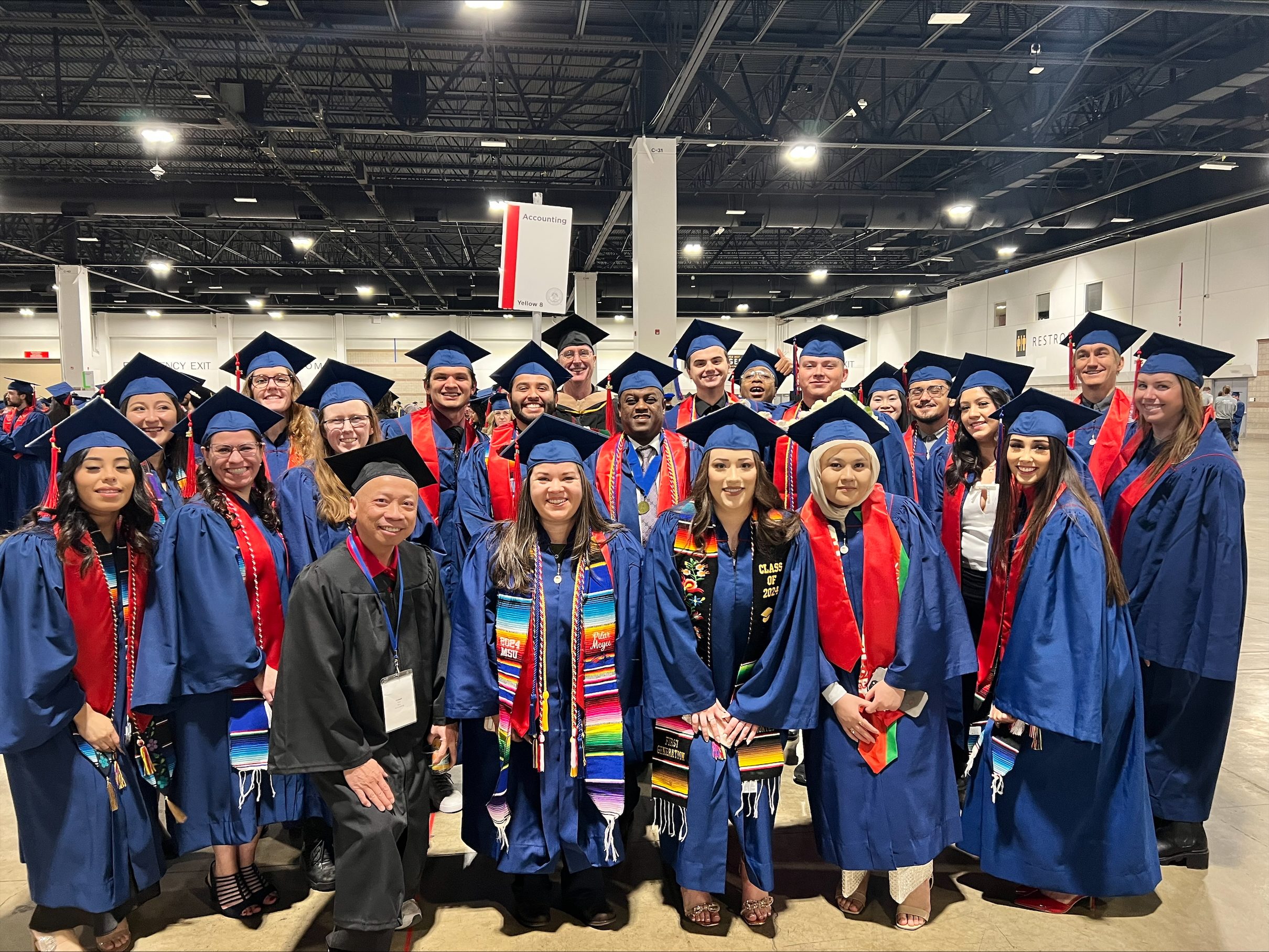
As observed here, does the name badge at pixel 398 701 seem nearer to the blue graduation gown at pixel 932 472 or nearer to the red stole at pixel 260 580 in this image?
the red stole at pixel 260 580

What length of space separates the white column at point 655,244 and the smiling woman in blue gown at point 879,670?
22.9 feet

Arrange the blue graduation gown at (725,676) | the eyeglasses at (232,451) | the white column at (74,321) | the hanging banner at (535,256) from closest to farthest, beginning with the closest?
the blue graduation gown at (725,676)
the eyeglasses at (232,451)
the hanging banner at (535,256)
the white column at (74,321)

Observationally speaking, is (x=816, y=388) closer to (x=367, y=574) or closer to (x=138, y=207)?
(x=367, y=574)

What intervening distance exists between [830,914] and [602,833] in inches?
34.8

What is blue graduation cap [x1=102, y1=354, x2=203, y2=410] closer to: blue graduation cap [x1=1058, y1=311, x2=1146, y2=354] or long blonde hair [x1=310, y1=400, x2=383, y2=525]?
long blonde hair [x1=310, y1=400, x2=383, y2=525]

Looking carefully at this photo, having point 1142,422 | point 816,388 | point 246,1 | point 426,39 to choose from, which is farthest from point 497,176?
point 1142,422

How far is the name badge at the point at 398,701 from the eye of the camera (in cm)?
238

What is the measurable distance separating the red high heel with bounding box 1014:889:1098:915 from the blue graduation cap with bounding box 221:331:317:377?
3788 mm

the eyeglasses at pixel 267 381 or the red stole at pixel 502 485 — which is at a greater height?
the eyeglasses at pixel 267 381

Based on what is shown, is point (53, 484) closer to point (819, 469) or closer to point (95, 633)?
point (95, 633)

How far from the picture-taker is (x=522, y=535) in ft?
8.75

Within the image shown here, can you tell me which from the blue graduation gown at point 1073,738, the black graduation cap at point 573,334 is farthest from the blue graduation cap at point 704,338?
the blue graduation gown at point 1073,738

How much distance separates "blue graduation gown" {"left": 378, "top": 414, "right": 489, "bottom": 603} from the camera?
3598mm

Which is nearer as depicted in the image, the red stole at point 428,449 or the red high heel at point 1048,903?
the red high heel at point 1048,903
